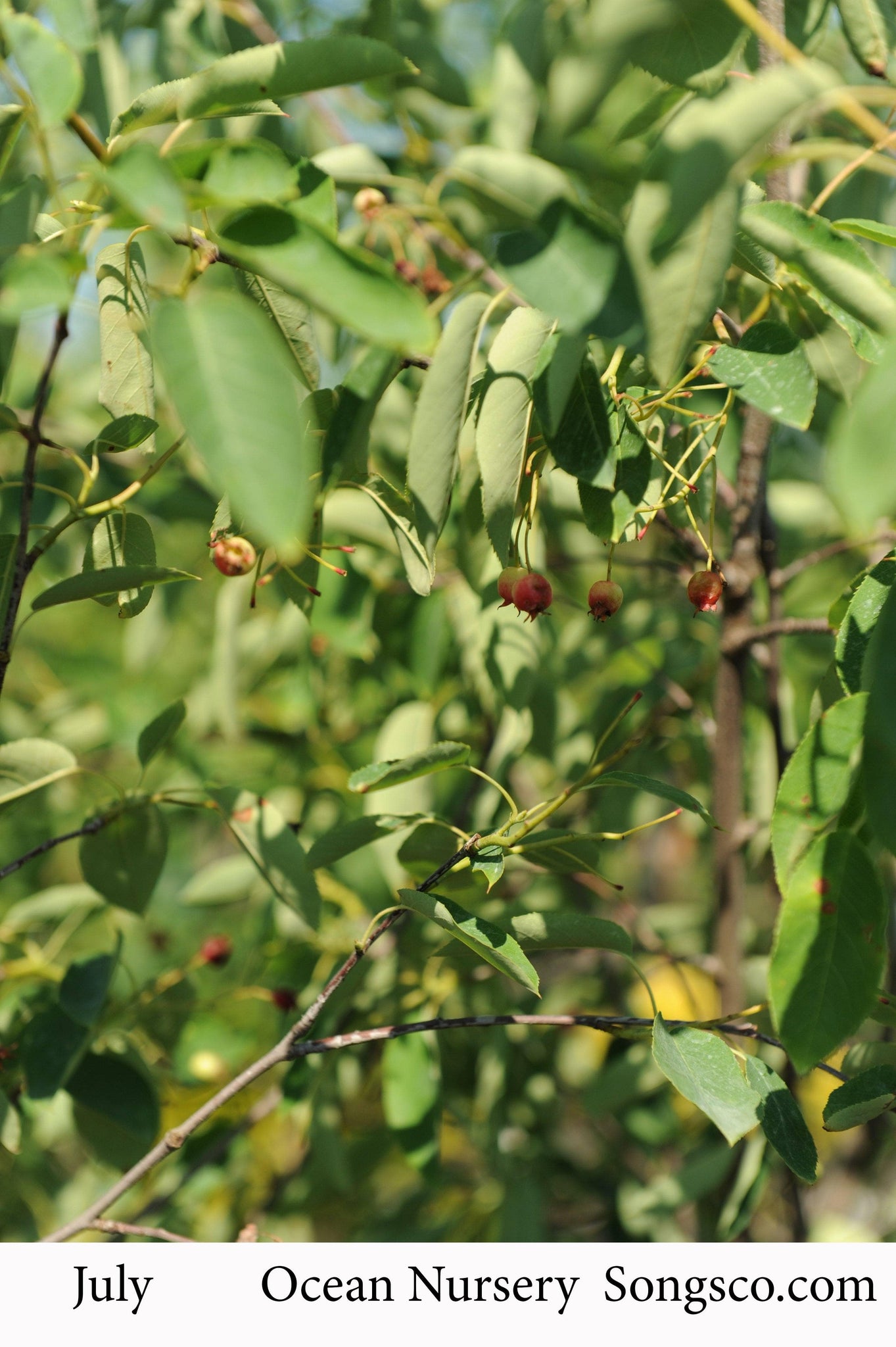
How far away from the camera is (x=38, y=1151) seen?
1227 mm

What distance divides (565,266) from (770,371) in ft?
0.55

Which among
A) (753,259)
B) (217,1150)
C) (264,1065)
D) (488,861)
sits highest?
(753,259)

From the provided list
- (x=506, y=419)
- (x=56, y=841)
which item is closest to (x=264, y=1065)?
(x=56, y=841)

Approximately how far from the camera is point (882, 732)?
449 millimetres

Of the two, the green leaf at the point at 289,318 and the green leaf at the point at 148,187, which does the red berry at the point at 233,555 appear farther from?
the green leaf at the point at 148,187

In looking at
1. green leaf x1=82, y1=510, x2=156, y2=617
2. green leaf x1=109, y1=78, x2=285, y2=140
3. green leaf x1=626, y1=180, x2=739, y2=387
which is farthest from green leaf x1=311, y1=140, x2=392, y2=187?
green leaf x1=626, y1=180, x2=739, y2=387

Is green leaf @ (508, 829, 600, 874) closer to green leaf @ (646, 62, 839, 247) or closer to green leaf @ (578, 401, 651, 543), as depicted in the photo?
green leaf @ (578, 401, 651, 543)

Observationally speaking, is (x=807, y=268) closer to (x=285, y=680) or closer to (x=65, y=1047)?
(x=65, y=1047)

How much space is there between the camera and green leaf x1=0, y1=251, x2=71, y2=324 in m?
0.43

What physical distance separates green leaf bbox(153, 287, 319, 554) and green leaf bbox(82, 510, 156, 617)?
0.92 ft

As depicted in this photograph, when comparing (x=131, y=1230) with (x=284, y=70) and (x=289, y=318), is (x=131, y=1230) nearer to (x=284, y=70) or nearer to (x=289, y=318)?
(x=289, y=318)

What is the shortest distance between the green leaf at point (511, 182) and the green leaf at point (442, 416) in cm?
9
